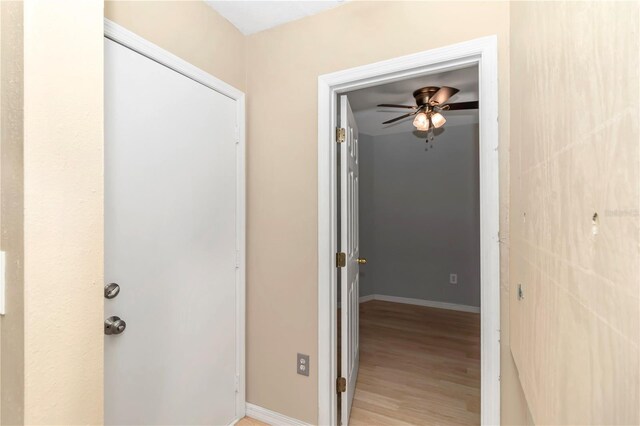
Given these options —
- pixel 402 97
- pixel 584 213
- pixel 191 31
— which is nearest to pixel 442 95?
pixel 402 97

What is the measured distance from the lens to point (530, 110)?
800 millimetres

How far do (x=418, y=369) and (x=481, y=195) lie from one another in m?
1.89

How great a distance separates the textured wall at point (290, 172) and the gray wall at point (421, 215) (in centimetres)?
292

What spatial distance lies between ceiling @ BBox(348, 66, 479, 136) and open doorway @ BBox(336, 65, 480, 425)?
13 mm

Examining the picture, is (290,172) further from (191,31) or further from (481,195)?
(481,195)

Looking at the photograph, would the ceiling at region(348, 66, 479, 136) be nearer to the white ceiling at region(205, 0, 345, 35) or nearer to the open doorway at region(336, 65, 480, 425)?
the open doorway at region(336, 65, 480, 425)

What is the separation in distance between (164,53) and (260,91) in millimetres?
601

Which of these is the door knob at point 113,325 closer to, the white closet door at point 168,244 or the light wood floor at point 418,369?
the white closet door at point 168,244

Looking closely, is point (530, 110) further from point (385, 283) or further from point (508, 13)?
point (385, 283)

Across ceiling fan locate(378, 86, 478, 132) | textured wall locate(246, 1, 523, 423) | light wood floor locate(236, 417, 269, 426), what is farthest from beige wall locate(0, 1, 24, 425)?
ceiling fan locate(378, 86, 478, 132)

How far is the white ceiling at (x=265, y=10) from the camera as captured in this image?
1636 millimetres

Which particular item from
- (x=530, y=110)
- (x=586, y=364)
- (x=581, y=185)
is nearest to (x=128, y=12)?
(x=530, y=110)

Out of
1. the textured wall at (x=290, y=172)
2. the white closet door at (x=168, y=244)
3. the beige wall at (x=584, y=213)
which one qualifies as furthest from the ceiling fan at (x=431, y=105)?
the beige wall at (x=584, y=213)

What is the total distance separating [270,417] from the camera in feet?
6.00
